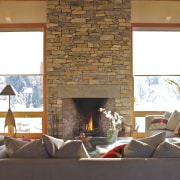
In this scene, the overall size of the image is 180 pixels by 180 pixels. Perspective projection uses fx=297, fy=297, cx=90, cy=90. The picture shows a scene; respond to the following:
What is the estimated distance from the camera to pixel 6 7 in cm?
676

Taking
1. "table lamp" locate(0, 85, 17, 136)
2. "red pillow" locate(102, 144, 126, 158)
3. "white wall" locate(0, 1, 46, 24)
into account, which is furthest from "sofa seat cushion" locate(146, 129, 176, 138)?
"white wall" locate(0, 1, 46, 24)

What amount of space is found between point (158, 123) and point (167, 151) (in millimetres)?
2995

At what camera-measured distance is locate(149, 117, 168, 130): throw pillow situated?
573 centimetres

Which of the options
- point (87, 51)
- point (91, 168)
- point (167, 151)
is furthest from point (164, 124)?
point (91, 168)

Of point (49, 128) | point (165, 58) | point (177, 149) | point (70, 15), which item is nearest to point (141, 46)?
point (165, 58)

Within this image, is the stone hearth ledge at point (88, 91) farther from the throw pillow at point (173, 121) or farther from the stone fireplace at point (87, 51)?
the throw pillow at point (173, 121)

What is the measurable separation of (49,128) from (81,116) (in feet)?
2.54

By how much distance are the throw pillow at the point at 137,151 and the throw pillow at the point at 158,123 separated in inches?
115

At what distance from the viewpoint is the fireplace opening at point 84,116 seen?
6.65 m

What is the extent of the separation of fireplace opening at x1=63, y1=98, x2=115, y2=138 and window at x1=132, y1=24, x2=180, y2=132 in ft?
2.63

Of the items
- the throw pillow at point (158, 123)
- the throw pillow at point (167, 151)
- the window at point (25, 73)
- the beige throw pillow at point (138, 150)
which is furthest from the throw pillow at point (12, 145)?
the window at point (25, 73)

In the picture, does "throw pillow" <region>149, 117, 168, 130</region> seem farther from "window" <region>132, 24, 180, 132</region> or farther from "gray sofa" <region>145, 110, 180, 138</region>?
"window" <region>132, 24, 180, 132</region>

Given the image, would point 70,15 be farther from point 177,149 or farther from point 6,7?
point 177,149

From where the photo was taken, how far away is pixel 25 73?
272 inches
